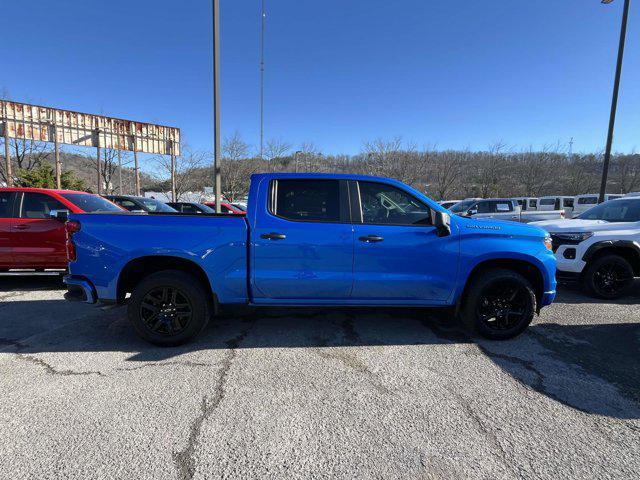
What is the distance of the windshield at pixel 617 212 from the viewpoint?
6516 millimetres

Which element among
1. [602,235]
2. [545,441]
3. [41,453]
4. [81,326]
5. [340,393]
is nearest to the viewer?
[41,453]

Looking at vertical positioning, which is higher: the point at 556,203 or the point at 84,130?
the point at 84,130

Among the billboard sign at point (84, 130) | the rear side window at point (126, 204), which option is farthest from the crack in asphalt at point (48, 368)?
the billboard sign at point (84, 130)

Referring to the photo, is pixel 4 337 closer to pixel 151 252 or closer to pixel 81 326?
pixel 81 326

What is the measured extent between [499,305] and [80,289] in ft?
15.6

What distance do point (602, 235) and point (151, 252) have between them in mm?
6889

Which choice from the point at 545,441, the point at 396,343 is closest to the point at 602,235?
the point at 396,343

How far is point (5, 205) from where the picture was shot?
6.00m

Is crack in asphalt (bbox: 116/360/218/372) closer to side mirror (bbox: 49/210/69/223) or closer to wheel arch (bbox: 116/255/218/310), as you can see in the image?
wheel arch (bbox: 116/255/218/310)

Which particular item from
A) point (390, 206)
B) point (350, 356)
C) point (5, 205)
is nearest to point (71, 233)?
point (350, 356)

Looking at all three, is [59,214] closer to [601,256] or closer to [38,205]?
[38,205]

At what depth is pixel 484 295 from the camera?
13.0ft

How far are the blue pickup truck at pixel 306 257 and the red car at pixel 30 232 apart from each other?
288 centimetres

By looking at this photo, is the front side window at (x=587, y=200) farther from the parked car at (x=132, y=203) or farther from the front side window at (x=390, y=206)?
the parked car at (x=132, y=203)
